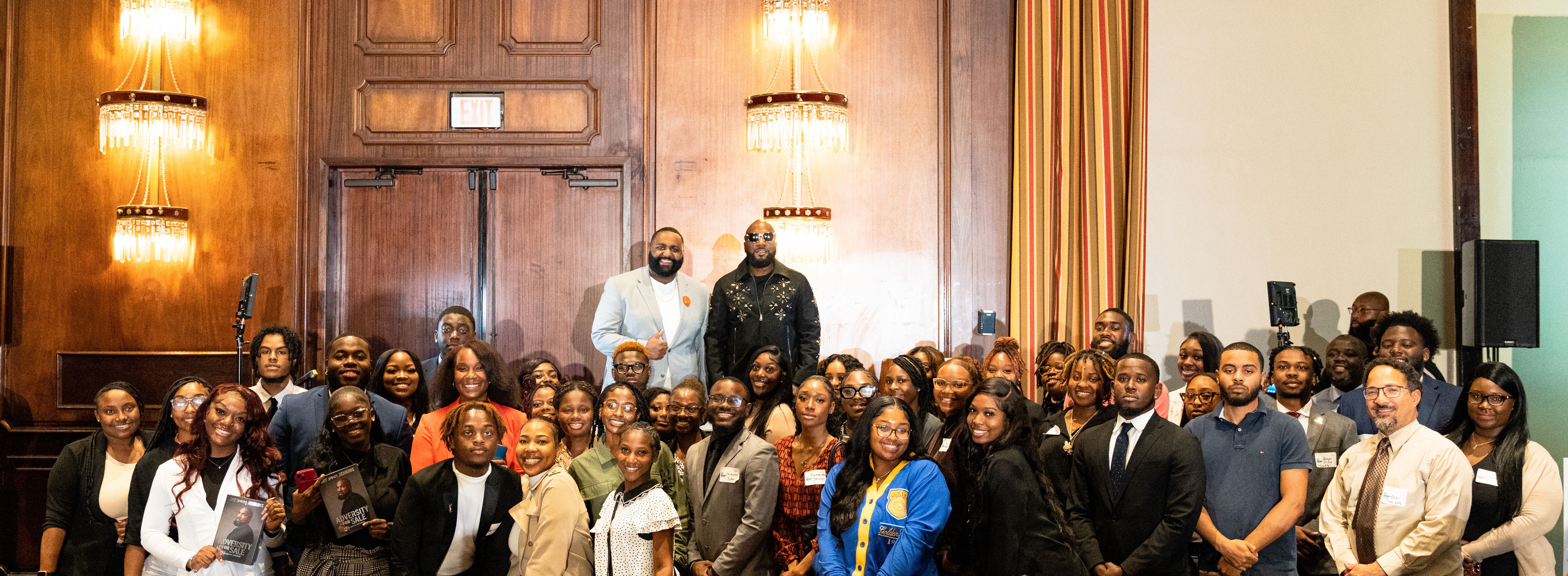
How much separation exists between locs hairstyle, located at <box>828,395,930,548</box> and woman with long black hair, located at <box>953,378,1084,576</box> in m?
0.22

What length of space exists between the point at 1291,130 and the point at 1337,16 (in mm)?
739

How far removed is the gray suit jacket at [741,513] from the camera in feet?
13.6

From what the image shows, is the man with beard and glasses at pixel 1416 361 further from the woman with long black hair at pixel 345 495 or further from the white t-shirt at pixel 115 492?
the white t-shirt at pixel 115 492

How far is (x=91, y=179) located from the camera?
22.4ft

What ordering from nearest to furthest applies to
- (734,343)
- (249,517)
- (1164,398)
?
(249,517) → (1164,398) → (734,343)

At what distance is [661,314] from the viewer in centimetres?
609

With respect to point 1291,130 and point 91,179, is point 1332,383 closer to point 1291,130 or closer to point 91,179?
point 1291,130

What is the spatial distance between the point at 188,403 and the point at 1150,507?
11.5 feet

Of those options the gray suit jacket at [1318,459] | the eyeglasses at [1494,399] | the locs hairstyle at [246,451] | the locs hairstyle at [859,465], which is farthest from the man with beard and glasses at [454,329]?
the eyeglasses at [1494,399]

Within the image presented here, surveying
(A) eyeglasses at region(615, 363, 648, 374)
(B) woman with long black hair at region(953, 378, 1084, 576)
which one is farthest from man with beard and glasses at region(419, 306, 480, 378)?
(B) woman with long black hair at region(953, 378, 1084, 576)

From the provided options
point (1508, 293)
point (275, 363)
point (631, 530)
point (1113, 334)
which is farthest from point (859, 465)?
point (1508, 293)

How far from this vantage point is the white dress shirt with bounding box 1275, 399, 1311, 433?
4500mm

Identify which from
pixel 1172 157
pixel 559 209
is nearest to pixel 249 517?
pixel 559 209

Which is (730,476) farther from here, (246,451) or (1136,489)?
(246,451)
